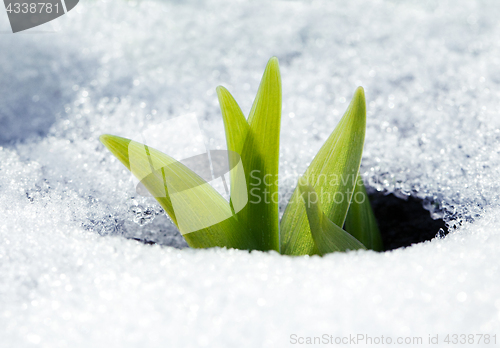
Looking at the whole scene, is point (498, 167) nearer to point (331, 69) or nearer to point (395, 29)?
point (331, 69)

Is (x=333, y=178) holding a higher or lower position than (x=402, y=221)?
higher

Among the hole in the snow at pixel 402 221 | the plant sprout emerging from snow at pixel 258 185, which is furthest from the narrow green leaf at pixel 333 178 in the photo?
the hole in the snow at pixel 402 221

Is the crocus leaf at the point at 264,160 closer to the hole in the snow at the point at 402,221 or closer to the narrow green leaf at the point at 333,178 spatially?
the narrow green leaf at the point at 333,178

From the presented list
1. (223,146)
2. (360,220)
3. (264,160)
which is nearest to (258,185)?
(264,160)

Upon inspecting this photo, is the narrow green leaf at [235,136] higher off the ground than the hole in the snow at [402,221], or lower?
higher

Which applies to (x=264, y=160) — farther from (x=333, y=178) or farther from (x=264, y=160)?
(x=333, y=178)

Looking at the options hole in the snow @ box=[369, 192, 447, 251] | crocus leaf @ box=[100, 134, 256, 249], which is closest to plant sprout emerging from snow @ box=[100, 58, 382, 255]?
crocus leaf @ box=[100, 134, 256, 249]
